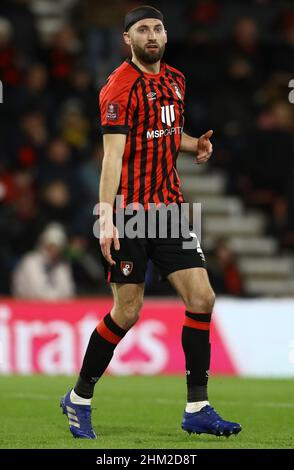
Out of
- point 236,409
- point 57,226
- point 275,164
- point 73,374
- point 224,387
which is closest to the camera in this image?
point 236,409

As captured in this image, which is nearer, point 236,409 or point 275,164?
point 236,409

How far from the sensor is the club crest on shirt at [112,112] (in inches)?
294

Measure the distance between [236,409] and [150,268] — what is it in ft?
17.3

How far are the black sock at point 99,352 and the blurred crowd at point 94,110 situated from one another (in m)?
6.45

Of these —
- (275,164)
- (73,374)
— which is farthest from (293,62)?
(73,374)

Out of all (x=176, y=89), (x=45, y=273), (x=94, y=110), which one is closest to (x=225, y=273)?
(x=45, y=273)

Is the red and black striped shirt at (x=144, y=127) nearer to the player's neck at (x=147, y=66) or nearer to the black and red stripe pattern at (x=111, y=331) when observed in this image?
the player's neck at (x=147, y=66)

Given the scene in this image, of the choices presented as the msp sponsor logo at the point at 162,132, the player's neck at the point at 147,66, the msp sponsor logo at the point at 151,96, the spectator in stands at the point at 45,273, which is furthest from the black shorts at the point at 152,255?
the spectator in stands at the point at 45,273

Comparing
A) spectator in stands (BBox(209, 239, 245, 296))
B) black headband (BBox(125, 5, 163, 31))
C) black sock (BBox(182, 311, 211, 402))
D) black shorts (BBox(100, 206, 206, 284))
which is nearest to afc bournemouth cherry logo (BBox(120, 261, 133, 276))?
black shorts (BBox(100, 206, 206, 284))

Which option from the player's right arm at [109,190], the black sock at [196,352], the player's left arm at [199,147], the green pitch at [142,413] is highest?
the player's left arm at [199,147]

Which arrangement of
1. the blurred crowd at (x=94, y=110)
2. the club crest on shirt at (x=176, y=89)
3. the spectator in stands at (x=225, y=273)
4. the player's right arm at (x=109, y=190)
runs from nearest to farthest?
the player's right arm at (x=109, y=190) → the club crest on shirt at (x=176, y=89) → the blurred crowd at (x=94, y=110) → the spectator in stands at (x=225, y=273)

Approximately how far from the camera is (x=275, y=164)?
640 inches

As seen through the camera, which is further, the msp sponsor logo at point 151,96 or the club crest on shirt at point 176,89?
the club crest on shirt at point 176,89

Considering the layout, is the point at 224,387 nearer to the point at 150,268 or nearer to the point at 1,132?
the point at 150,268
